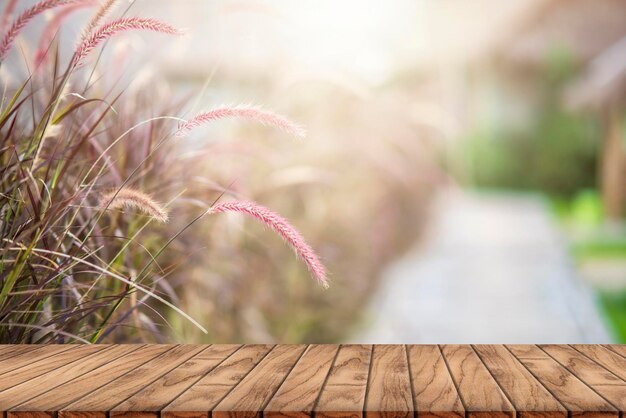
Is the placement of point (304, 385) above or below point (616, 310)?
above

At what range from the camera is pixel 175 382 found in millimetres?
1557

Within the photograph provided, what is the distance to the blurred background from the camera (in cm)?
374

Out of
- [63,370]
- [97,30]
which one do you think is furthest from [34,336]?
[97,30]

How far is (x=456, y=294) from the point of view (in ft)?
12.8

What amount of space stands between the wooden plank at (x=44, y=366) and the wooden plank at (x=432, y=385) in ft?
2.12

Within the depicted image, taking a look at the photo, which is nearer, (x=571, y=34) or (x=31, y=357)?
(x=31, y=357)

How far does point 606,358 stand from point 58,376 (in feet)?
3.36

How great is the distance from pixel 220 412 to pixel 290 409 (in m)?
0.10

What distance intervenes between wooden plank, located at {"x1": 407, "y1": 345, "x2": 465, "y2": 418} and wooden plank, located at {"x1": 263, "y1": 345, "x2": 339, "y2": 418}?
0.51 feet

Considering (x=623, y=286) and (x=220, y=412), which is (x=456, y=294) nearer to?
(x=623, y=286)

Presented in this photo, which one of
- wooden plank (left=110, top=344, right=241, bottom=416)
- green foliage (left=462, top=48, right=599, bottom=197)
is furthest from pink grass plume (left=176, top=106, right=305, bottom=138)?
green foliage (left=462, top=48, right=599, bottom=197)

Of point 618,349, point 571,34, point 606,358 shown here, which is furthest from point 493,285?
point 606,358

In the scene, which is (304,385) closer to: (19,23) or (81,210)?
(81,210)

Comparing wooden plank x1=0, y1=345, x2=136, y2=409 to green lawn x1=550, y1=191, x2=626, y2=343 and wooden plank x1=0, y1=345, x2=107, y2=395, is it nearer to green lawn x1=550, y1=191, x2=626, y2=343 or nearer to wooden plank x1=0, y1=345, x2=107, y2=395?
wooden plank x1=0, y1=345, x2=107, y2=395
